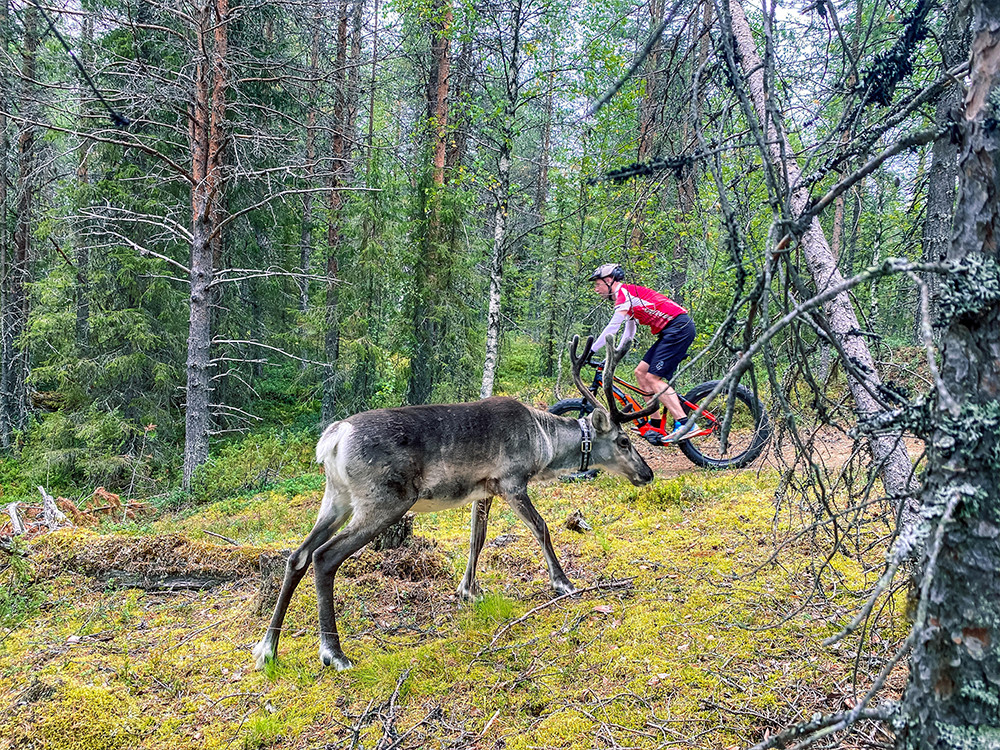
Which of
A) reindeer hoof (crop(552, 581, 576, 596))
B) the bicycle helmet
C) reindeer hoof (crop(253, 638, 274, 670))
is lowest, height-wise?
reindeer hoof (crop(253, 638, 274, 670))

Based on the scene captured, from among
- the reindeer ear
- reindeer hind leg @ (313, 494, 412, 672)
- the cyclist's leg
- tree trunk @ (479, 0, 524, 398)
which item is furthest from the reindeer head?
tree trunk @ (479, 0, 524, 398)

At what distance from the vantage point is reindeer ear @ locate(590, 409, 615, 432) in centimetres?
562

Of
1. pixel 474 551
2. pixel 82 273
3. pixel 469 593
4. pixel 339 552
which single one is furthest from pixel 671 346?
pixel 82 273

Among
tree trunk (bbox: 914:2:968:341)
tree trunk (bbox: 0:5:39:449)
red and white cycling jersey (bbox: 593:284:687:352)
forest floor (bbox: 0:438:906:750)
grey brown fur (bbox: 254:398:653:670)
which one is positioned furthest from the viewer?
tree trunk (bbox: 0:5:39:449)

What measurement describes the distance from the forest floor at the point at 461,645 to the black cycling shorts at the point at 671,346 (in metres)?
1.99

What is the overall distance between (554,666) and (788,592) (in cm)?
181

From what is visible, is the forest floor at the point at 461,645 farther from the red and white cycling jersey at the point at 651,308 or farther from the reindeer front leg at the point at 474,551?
the red and white cycling jersey at the point at 651,308

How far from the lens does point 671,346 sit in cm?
729

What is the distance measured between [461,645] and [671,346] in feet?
15.2

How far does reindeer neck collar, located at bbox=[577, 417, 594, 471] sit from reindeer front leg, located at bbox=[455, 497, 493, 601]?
3.47ft

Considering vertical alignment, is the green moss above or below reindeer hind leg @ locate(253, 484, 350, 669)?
below

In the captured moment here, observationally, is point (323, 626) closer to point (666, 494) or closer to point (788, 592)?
point (788, 592)

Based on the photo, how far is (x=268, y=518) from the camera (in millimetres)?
9078

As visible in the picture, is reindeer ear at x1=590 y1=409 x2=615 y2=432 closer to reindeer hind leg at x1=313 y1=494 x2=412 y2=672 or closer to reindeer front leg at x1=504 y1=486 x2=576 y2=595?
reindeer front leg at x1=504 y1=486 x2=576 y2=595
